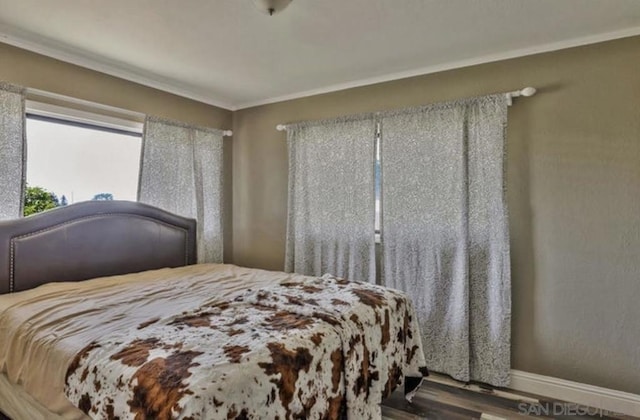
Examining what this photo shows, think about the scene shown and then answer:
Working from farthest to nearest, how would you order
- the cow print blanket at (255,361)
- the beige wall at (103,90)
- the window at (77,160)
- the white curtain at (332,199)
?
1. the white curtain at (332,199)
2. the window at (77,160)
3. the beige wall at (103,90)
4. the cow print blanket at (255,361)

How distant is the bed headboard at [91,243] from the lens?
229 cm

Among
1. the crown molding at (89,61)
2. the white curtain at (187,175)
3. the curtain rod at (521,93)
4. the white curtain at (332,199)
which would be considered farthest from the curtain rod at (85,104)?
the curtain rod at (521,93)

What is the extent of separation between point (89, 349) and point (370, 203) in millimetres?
2329

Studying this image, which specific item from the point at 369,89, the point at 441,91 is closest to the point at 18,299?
the point at 369,89

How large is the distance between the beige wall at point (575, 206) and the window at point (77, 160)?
2.82 m

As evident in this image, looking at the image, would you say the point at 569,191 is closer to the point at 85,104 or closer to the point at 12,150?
the point at 85,104

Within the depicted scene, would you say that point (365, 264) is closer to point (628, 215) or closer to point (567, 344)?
point (567, 344)

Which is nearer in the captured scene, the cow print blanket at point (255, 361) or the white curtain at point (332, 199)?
the cow print blanket at point (255, 361)

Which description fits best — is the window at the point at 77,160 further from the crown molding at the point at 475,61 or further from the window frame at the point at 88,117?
the crown molding at the point at 475,61

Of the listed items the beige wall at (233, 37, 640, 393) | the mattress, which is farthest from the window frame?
the beige wall at (233, 37, 640, 393)

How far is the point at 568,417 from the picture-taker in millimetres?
2326

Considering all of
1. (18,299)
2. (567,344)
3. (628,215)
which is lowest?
(567,344)

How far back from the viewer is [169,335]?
150 centimetres

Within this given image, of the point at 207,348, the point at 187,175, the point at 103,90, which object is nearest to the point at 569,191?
the point at 207,348
